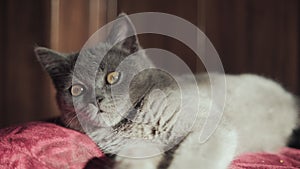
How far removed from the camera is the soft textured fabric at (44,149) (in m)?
0.94

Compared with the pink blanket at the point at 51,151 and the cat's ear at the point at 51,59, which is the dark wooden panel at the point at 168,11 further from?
the pink blanket at the point at 51,151

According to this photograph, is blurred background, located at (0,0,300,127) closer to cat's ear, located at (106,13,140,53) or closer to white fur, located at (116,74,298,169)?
white fur, located at (116,74,298,169)

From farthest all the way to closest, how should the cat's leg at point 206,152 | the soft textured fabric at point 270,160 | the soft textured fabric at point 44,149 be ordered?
the soft textured fabric at point 270,160 → the cat's leg at point 206,152 → the soft textured fabric at point 44,149

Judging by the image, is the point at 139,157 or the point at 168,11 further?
the point at 168,11

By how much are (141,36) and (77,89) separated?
131cm

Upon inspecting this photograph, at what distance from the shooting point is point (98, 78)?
1252 mm

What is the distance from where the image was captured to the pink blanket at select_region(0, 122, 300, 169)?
3.08 feet

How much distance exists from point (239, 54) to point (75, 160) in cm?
189

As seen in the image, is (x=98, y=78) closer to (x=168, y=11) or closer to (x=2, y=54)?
(x=168, y=11)

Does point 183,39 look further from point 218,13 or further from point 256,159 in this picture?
point 256,159

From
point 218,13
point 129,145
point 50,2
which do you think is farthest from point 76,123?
point 218,13

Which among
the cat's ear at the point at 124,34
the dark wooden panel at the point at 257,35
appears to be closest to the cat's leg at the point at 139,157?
the cat's ear at the point at 124,34

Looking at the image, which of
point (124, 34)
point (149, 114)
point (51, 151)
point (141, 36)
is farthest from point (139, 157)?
point (141, 36)

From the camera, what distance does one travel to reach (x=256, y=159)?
1267mm
